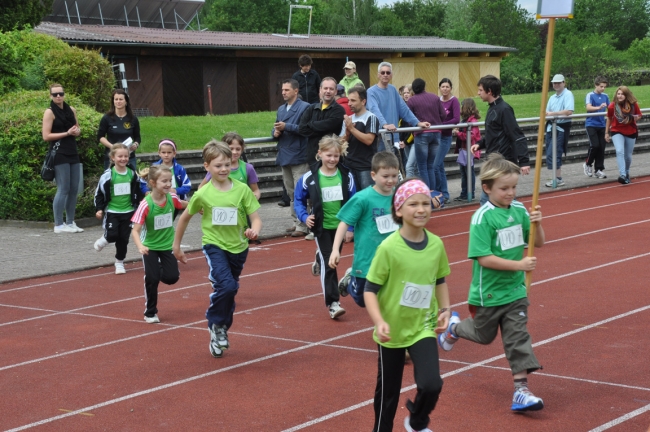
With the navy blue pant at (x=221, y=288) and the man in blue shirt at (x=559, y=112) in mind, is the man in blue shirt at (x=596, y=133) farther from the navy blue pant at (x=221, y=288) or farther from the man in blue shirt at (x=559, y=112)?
the navy blue pant at (x=221, y=288)

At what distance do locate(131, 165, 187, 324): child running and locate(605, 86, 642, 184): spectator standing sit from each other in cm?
1115

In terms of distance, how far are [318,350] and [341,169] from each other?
6.67ft

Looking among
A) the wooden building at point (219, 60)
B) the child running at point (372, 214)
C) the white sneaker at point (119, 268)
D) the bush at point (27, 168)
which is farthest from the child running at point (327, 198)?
the wooden building at point (219, 60)

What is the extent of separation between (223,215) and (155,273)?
1478mm

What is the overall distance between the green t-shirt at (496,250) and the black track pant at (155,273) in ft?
12.0

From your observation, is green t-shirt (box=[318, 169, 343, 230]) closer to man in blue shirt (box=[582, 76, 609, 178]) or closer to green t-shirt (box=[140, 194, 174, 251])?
green t-shirt (box=[140, 194, 174, 251])

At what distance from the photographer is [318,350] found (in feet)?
24.7

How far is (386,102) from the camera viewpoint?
13867 mm

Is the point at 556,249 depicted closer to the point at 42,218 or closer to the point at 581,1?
the point at 42,218

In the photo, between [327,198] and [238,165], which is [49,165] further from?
[327,198]

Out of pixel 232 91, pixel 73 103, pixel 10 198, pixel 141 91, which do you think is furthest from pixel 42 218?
pixel 232 91

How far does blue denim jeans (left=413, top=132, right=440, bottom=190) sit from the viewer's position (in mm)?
15383

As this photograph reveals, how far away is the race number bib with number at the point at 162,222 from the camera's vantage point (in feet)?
29.4

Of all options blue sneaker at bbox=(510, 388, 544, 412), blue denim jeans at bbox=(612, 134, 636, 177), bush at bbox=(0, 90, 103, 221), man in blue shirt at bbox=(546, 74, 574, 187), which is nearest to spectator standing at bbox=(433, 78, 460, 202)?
man in blue shirt at bbox=(546, 74, 574, 187)
